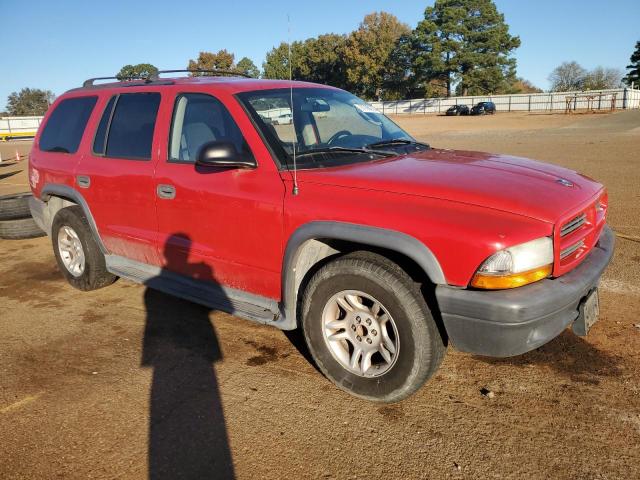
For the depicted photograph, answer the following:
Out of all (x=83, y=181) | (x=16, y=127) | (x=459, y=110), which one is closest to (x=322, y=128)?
(x=83, y=181)

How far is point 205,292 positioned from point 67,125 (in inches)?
100

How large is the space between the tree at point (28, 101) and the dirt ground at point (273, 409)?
96944 millimetres

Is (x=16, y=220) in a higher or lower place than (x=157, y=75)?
lower

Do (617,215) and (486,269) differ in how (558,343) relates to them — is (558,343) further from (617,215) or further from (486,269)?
(617,215)

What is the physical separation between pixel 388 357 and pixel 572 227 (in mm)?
1254

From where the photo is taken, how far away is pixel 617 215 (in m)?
6.99

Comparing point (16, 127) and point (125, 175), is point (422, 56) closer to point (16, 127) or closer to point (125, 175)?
point (16, 127)

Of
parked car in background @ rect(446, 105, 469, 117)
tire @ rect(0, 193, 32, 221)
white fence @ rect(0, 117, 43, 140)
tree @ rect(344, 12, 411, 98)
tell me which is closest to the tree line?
tree @ rect(344, 12, 411, 98)

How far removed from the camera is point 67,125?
5012 mm

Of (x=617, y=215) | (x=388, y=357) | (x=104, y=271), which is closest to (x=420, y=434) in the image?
(x=388, y=357)

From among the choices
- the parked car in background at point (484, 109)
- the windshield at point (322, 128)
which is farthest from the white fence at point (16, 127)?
the windshield at point (322, 128)

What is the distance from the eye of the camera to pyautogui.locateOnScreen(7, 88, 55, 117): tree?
87.4 metres

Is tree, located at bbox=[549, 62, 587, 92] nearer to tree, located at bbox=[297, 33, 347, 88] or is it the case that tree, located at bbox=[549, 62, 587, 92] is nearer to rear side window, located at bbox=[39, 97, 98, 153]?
tree, located at bbox=[297, 33, 347, 88]

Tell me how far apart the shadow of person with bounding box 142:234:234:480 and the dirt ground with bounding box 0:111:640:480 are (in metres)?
0.01
